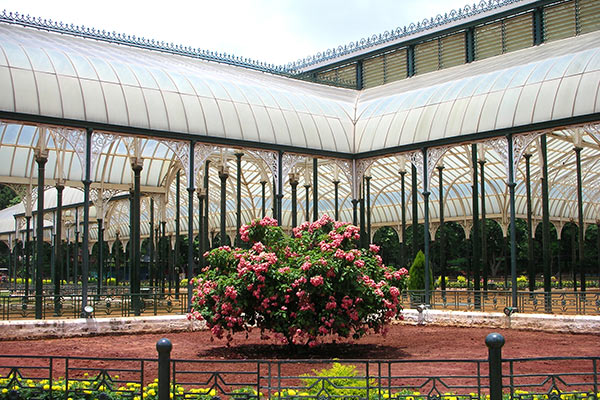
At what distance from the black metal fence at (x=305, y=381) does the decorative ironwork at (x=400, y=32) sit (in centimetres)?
2329

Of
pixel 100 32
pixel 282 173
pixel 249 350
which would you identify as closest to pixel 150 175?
pixel 100 32

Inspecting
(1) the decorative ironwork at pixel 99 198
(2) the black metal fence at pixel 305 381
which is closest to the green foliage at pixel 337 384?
(2) the black metal fence at pixel 305 381

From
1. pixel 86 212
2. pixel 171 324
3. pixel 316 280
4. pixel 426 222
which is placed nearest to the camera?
pixel 316 280

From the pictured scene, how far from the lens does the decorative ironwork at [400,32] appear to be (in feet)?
112

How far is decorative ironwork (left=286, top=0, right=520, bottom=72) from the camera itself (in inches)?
1350

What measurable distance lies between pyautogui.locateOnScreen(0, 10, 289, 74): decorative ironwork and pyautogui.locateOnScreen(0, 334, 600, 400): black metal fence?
47.0 ft

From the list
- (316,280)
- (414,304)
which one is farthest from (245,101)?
(316,280)

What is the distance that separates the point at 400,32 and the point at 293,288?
80.6ft

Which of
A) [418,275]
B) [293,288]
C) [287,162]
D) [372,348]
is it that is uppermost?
[287,162]

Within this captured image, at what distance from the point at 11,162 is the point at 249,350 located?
17.9m

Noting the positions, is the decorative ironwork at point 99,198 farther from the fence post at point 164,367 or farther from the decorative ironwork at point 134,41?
the fence post at point 164,367

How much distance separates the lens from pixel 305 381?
1093cm

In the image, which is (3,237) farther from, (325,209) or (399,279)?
(399,279)

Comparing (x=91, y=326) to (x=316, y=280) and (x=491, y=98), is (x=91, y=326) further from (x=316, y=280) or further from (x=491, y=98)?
(x=491, y=98)
